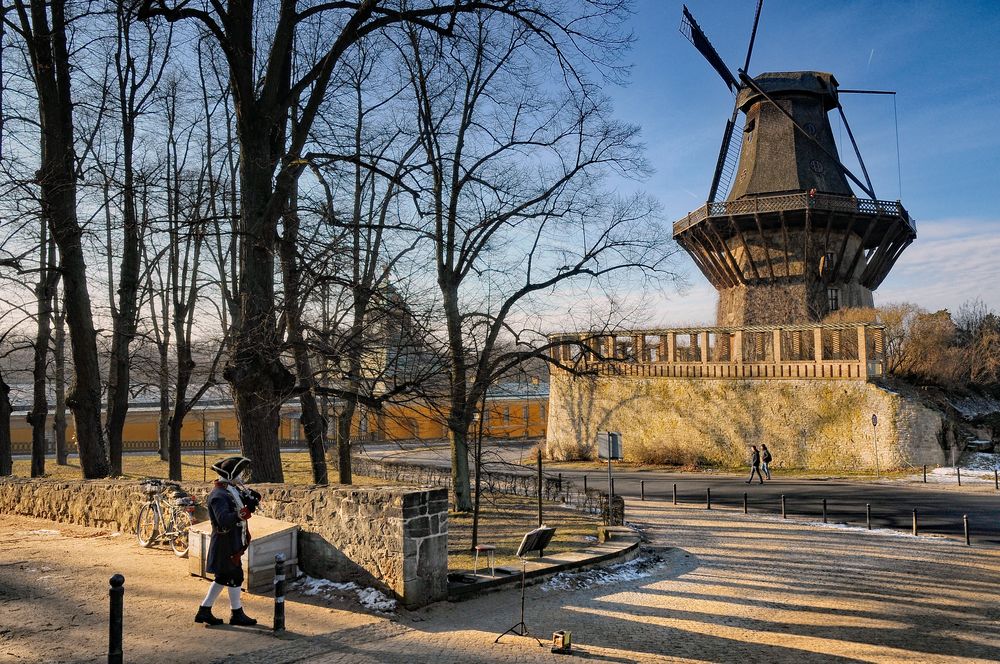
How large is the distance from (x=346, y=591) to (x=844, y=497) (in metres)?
18.5

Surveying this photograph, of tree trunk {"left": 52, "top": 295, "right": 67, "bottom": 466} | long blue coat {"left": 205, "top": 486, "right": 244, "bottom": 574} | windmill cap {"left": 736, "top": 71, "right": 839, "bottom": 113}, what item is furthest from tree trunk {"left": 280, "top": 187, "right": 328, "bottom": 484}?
windmill cap {"left": 736, "top": 71, "right": 839, "bottom": 113}

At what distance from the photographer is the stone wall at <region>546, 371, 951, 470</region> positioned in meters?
27.7

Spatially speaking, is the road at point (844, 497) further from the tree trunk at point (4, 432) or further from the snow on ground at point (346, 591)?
the tree trunk at point (4, 432)

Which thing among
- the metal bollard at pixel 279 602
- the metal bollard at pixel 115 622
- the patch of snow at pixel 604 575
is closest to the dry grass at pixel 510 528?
the patch of snow at pixel 604 575

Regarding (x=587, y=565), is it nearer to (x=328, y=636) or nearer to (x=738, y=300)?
(x=328, y=636)

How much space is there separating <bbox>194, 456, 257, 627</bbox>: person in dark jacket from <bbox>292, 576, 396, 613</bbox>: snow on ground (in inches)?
49.0

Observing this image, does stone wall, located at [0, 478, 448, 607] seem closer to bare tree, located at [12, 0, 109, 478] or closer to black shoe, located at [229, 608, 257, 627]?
black shoe, located at [229, 608, 257, 627]

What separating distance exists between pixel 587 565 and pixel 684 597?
1.80 meters

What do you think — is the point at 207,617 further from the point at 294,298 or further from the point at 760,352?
the point at 760,352

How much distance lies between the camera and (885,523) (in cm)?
1752

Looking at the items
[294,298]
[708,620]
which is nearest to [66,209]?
[294,298]

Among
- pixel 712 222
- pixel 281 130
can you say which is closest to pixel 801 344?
pixel 712 222

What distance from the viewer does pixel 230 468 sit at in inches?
316

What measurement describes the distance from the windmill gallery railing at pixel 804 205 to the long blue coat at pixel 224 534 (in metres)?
33.0
